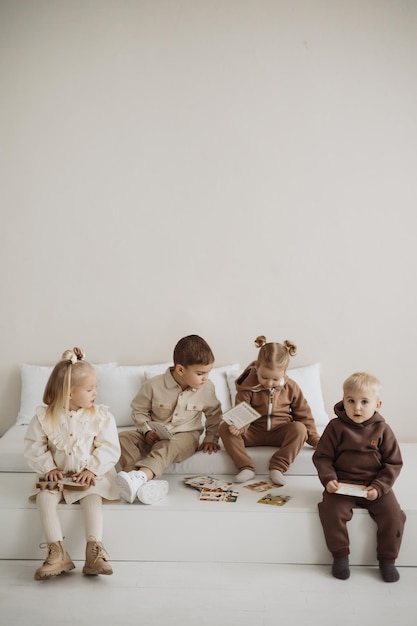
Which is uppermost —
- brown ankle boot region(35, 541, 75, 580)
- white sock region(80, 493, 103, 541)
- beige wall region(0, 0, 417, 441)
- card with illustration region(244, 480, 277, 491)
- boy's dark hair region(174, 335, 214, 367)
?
beige wall region(0, 0, 417, 441)

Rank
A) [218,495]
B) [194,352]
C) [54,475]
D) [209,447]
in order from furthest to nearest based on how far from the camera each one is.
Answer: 1. [209,447]
2. [194,352]
3. [218,495]
4. [54,475]

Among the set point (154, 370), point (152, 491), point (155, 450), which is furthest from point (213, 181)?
point (152, 491)

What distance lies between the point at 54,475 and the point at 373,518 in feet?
4.24

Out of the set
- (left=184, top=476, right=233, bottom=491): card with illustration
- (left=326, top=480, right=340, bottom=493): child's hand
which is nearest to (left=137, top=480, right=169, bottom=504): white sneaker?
(left=184, top=476, right=233, bottom=491): card with illustration

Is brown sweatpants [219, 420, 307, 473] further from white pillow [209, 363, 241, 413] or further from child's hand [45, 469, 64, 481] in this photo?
child's hand [45, 469, 64, 481]

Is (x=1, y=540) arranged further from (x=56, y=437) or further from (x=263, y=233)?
(x=263, y=233)

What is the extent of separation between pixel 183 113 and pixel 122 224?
73cm

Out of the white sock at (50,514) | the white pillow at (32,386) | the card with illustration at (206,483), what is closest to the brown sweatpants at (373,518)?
the card with illustration at (206,483)

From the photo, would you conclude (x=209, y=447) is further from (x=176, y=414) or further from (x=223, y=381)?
(x=223, y=381)

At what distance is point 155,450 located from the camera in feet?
10.3

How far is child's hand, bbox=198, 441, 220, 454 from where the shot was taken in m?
3.27

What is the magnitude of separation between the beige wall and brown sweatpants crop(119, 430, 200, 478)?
88cm

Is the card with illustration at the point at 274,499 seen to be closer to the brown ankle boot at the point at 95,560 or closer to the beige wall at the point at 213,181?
the brown ankle boot at the point at 95,560

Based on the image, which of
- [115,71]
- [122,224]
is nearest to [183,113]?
[115,71]
